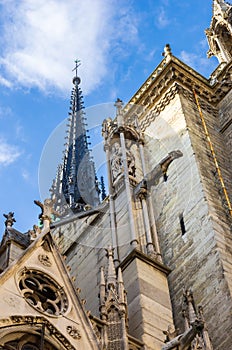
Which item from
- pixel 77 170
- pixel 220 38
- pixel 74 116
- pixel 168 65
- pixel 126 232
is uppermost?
pixel 74 116

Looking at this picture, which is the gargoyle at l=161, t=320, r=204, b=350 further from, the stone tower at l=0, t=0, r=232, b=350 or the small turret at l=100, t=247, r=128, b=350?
the small turret at l=100, t=247, r=128, b=350

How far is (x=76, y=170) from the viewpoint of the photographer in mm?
35594

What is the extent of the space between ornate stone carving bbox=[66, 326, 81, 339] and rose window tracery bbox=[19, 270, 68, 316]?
0.26 m

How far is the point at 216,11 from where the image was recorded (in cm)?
2297

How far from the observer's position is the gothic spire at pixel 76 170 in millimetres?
31098

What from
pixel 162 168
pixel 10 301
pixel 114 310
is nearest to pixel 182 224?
pixel 162 168

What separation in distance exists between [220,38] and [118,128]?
740 centimetres

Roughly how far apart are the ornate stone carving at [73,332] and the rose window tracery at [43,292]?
260 millimetres

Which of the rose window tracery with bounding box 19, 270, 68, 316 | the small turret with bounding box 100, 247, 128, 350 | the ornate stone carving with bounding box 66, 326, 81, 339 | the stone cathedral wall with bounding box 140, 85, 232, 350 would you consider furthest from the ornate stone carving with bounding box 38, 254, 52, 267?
the stone cathedral wall with bounding box 140, 85, 232, 350

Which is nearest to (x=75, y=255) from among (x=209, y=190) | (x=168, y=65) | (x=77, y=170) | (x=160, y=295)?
(x=209, y=190)

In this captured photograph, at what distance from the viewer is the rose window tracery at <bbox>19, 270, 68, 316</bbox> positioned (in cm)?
927

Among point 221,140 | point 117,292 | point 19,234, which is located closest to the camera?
point 117,292

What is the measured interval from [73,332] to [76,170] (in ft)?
87.3

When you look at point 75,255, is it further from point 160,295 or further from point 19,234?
point 160,295
